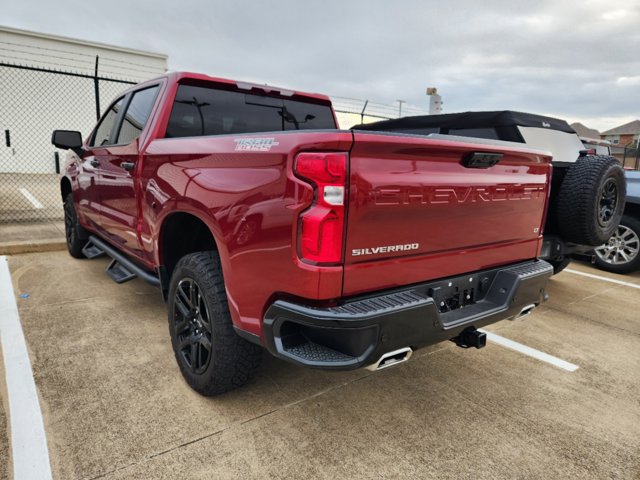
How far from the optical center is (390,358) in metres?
2.02

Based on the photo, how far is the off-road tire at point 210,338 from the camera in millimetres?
2373

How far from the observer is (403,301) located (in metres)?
1.99

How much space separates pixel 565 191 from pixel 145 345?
3.55 metres

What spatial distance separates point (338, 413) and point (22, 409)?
1.76 metres

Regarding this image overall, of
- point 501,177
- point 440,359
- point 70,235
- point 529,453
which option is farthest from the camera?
point 70,235

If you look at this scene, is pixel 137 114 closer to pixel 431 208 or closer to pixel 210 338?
pixel 210 338

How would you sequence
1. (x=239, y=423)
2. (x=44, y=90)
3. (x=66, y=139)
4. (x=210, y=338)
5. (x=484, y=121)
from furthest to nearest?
(x=44, y=90) → (x=484, y=121) → (x=66, y=139) → (x=210, y=338) → (x=239, y=423)

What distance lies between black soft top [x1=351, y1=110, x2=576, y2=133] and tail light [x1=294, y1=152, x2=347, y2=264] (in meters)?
2.61

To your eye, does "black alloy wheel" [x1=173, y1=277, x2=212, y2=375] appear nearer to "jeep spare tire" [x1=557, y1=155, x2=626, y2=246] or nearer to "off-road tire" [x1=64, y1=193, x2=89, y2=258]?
"jeep spare tire" [x1=557, y1=155, x2=626, y2=246]

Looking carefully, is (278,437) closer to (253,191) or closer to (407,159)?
(253,191)

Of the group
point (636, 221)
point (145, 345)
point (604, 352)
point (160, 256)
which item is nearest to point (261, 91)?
point (160, 256)

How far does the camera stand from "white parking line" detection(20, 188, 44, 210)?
31.5ft

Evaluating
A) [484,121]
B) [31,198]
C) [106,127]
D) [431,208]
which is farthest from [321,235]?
[31,198]

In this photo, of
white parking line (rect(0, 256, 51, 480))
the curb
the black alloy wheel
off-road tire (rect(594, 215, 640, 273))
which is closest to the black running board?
the black alloy wheel
